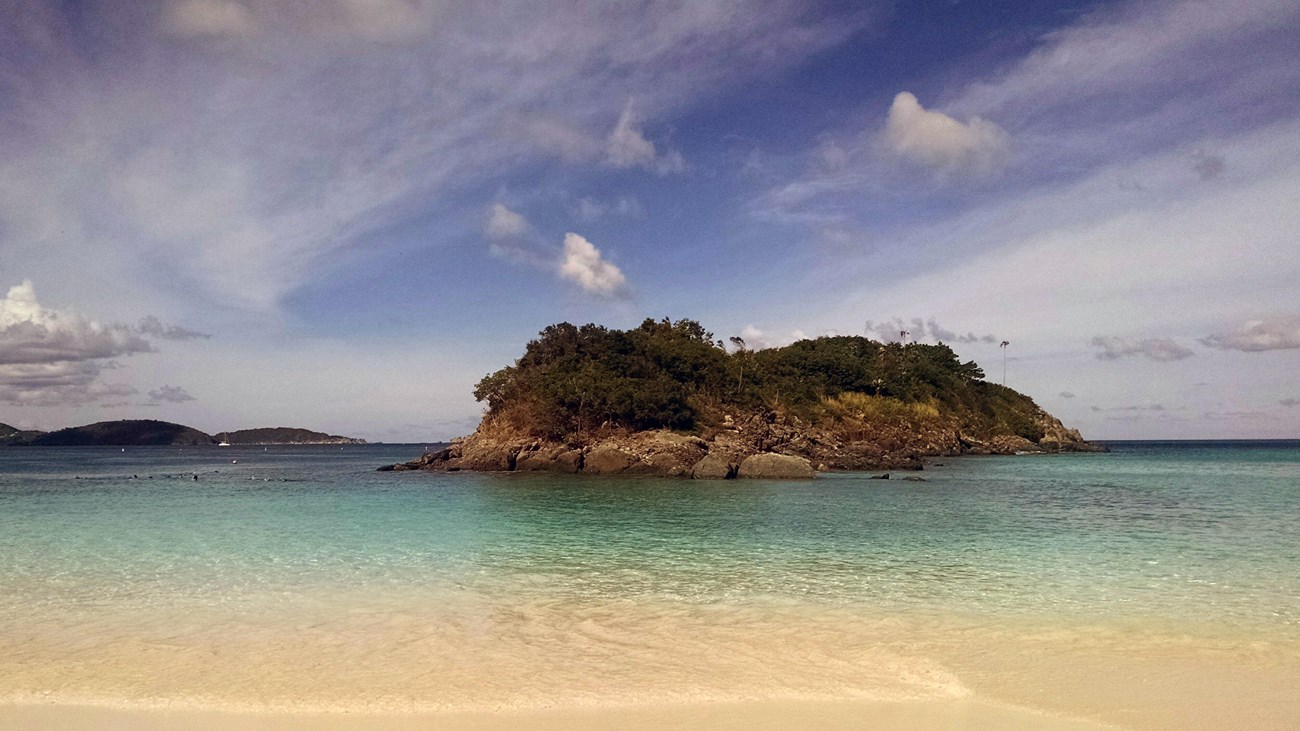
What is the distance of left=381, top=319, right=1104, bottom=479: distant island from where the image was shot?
57156 mm

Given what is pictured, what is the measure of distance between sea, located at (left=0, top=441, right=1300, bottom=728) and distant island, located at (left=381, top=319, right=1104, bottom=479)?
29083 millimetres

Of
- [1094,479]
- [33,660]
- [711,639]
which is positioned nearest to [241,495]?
[33,660]

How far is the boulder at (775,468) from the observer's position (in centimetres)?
4916

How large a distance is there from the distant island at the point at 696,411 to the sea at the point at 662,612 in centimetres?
2908

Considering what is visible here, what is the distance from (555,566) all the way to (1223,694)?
12399 mm

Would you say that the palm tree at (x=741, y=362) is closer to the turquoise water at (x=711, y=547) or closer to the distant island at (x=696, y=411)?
the distant island at (x=696, y=411)

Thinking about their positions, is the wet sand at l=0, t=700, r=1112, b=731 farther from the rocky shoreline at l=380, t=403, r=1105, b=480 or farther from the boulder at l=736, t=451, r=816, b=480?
the rocky shoreline at l=380, t=403, r=1105, b=480

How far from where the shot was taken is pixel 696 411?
6456 centimetres

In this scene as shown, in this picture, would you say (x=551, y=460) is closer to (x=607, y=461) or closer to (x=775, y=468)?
(x=607, y=461)

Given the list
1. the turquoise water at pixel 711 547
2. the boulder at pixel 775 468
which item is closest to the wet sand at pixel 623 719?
the turquoise water at pixel 711 547

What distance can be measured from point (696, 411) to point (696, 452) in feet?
31.3

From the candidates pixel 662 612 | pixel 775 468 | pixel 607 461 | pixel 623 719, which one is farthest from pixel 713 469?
pixel 623 719

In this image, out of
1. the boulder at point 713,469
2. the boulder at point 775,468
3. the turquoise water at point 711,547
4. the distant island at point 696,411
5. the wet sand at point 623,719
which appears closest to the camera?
the wet sand at point 623,719

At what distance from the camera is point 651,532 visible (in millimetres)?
23078
